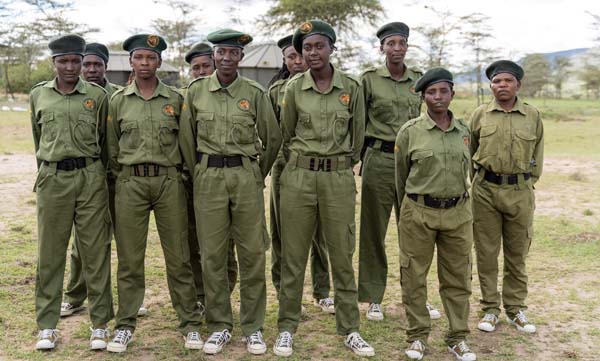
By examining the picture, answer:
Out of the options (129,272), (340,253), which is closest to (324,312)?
(340,253)

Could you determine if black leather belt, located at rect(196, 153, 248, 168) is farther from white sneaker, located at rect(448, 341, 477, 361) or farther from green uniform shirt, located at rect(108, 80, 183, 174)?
white sneaker, located at rect(448, 341, 477, 361)

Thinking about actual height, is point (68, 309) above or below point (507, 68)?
below

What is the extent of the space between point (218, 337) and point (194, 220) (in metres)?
1.03

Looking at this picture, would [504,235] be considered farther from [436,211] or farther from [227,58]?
[227,58]

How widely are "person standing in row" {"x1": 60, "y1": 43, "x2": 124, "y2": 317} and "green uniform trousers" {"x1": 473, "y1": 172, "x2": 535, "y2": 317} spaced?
293cm

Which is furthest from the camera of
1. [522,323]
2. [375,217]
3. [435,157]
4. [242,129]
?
[375,217]

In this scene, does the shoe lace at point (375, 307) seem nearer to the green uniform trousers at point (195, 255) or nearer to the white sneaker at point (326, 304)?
the white sneaker at point (326, 304)

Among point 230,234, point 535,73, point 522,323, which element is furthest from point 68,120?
point 535,73

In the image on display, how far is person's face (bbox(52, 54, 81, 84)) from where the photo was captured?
4309 mm

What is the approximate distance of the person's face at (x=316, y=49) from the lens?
4.27 metres

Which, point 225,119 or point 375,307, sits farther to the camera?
point 375,307

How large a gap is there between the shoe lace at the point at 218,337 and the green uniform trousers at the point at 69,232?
0.81 metres

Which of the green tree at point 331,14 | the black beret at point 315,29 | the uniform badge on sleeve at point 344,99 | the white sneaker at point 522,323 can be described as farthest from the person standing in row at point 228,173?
the green tree at point 331,14

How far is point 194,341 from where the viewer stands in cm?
440
